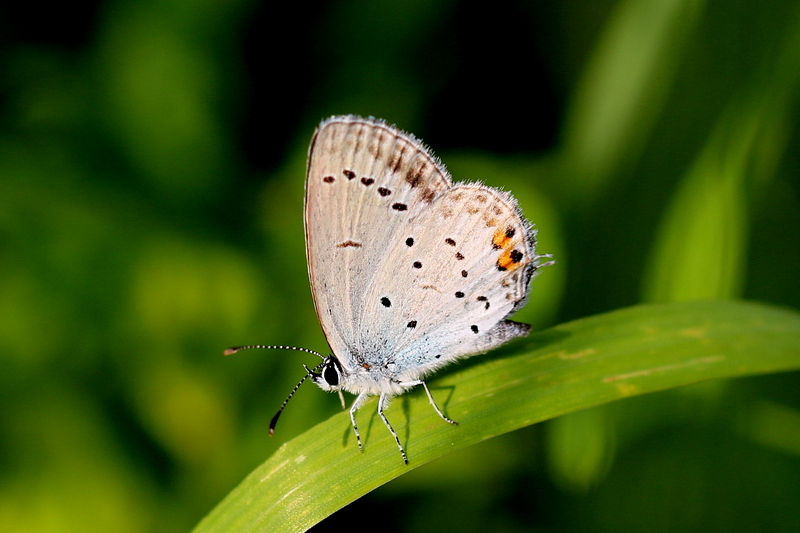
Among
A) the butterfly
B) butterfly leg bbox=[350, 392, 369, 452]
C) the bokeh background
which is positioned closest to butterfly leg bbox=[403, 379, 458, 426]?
the butterfly

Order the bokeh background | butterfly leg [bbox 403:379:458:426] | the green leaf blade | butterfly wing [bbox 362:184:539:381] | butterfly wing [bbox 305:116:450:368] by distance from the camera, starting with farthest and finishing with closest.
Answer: the bokeh background → butterfly wing [bbox 362:184:539:381] → butterfly wing [bbox 305:116:450:368] → butterfly leg [bbox 403:379:458:426] → the green leaf blade

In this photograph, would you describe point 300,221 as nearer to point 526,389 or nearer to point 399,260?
point 399,260

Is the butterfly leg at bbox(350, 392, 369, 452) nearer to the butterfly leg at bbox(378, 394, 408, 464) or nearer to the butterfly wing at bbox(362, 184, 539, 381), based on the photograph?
the butterfly leg at bbox(378, 394, 408, 464)

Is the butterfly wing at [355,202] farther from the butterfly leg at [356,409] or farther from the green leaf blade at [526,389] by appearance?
the green leaf blade at [526,389]

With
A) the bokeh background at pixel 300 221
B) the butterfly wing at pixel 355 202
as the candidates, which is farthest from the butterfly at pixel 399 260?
the bokeh background at pixel 300 221

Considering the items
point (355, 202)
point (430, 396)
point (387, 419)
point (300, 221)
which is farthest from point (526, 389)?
point (300, 221)

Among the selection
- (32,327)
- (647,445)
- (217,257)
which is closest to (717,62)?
(647,445)
